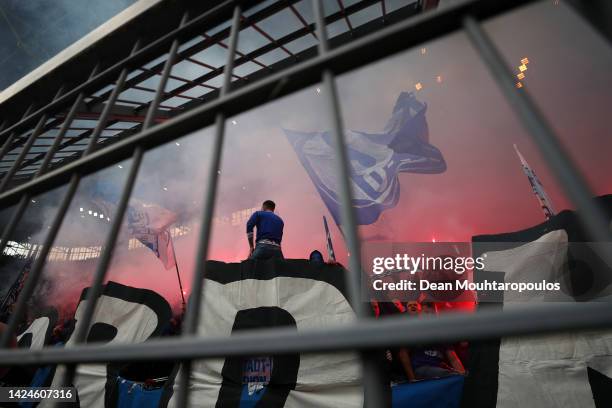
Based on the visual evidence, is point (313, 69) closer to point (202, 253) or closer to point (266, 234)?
point (202, 253)

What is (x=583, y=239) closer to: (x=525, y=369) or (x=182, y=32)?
(x=525, y=369)

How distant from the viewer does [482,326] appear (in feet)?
1.17

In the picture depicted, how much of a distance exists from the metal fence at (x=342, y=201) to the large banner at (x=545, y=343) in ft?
6.79

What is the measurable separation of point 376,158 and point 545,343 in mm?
4895

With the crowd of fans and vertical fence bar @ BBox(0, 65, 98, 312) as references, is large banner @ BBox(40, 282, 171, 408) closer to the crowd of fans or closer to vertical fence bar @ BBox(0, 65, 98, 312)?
the crowd of fans

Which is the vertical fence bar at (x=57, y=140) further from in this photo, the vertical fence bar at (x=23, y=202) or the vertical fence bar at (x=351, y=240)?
the vertical fence bar at (x=351, y=240)

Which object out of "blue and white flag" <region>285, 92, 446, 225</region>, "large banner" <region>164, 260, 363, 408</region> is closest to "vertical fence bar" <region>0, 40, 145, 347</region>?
"large banner" <region>164, 260, 363, 408</region>

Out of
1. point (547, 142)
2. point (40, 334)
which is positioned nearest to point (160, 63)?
point (547, 142)

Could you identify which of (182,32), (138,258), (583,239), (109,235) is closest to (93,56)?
(182,32)


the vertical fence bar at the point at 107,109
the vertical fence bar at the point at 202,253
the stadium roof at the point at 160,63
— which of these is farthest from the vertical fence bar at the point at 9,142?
the vertical fence bar at the point at 202,253

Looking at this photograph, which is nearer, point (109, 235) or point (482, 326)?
point (482, 326)

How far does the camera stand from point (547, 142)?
1.50 ft

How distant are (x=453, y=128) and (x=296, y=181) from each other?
6223 millimetres

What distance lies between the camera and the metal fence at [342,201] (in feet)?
1.24
